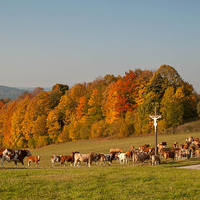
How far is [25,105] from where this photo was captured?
3593 inches

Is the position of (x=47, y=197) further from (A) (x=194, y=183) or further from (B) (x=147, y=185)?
(A) (x=194, y=183)

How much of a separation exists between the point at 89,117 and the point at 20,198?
6298 centimetres

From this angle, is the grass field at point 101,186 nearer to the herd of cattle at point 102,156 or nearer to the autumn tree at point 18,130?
the herd of cattle at point 102,156

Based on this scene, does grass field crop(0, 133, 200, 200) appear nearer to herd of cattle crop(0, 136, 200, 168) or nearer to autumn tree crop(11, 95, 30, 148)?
herd of cattle crop(0, 136, 200, 168)

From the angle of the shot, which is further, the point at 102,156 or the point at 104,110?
the point at 104,110

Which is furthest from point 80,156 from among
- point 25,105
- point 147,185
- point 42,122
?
point 25,105

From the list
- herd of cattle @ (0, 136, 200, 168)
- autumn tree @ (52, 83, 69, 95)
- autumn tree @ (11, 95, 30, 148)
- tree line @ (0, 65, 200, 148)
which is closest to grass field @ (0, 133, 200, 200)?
herd of cattle @ (0, 136, 200, 168)

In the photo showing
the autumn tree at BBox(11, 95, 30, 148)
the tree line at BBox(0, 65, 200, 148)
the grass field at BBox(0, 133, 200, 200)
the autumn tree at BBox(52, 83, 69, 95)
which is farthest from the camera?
the autumn tree at BBox(52, 83, 69, 95)

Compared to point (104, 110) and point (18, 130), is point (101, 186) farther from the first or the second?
point (18, 130)

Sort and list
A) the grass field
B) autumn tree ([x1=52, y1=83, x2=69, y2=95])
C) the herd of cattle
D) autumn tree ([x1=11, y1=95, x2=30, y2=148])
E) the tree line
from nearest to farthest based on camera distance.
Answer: the grass field, the herd of cattle, the tree line, autumn tree ([x1=11, y1=95, x2=30, y2=148]), autumn tree ([x1=52, y1=83, x2=69, y2=95])

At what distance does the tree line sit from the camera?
61344 mm

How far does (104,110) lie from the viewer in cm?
7494

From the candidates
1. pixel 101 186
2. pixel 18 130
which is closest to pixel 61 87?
pixel 18 130

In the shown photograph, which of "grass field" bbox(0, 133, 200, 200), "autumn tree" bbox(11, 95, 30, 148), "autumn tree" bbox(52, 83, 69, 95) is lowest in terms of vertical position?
"grass field" bbox(0, 133, 200, 200)
